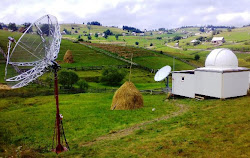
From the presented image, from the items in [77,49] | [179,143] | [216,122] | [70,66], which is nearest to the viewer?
[179,143]

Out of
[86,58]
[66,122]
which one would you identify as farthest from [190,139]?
[86,58]

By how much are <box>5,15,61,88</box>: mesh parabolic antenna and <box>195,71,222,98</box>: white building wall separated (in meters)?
22.1

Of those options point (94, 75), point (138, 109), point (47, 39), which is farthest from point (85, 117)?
point (94, 75)

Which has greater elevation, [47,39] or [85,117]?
[47,39]

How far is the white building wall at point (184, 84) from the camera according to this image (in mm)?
36438

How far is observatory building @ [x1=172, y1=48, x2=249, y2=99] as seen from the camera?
32.3m

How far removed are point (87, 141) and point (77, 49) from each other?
84814 mm

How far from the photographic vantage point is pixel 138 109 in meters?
32.5

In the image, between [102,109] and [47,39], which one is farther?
[102,109]

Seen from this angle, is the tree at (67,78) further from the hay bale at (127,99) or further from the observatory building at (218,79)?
the observatory building at (218,79)

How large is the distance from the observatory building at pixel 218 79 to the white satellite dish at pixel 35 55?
22180 mm

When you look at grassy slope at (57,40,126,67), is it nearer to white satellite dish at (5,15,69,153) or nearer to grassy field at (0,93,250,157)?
grassy field at (0,93,250,157)

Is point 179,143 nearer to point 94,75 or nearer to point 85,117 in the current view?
point 85,117

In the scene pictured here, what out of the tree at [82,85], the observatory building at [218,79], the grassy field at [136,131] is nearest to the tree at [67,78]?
the tree at [82,85]
